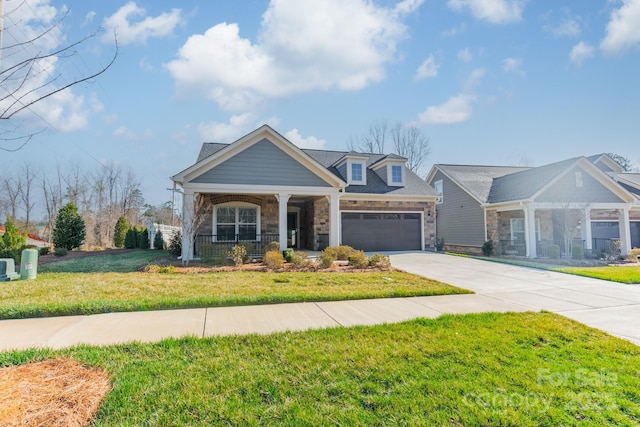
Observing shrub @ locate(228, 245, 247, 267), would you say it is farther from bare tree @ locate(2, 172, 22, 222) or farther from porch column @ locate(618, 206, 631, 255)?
bare tree @ locate(2, 172, 22, 222)

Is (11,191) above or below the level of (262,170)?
above

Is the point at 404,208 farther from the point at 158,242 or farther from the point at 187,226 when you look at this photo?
the point at 158,242

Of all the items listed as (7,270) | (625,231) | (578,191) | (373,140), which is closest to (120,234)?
(7,270)

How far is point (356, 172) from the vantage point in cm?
1827

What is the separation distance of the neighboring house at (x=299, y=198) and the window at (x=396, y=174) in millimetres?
59

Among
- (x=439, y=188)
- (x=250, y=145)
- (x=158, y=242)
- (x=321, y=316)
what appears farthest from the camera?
(x=439, y=188)

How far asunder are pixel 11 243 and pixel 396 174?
1887 cm

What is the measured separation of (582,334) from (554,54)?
424 inches

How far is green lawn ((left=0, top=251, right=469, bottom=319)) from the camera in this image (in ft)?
19.2

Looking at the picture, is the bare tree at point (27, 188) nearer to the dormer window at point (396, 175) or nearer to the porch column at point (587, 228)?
the dormer window at point (396, 175)

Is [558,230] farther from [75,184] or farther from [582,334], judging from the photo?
[75,184]

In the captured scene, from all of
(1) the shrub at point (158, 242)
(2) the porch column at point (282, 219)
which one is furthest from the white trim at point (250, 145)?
(1) the shrub at point (158, 242)

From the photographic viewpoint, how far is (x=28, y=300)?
20.1 ft

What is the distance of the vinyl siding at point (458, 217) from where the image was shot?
1934 cm
